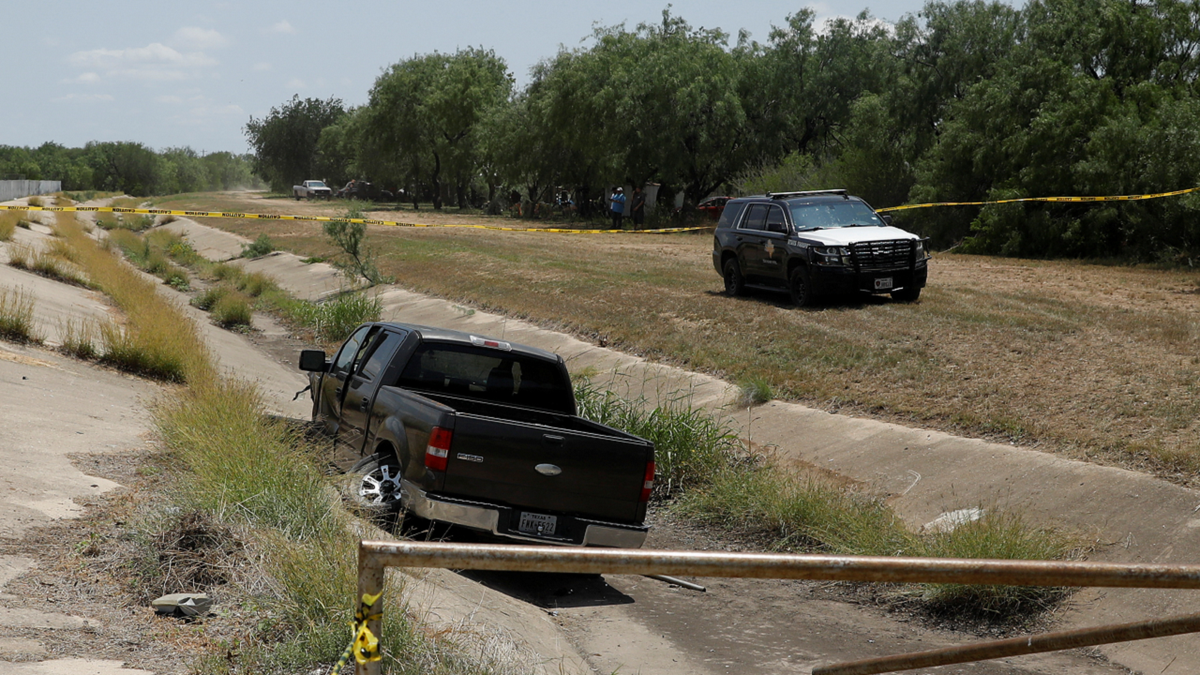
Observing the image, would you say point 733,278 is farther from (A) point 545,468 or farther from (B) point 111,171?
(B) point 111,171

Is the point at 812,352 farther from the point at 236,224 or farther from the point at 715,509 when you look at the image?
the point at 236,224

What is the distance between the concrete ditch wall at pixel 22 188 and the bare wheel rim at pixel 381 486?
96.1 meters

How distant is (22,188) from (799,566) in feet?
420

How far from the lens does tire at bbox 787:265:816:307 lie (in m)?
18.2

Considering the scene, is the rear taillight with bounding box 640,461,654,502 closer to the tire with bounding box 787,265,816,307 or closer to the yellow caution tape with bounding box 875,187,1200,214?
the tire with bounding box 787,265,816,307

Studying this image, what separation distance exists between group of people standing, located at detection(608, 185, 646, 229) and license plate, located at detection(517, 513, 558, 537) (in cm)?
3922

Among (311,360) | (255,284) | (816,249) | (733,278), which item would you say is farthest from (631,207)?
(311,360)

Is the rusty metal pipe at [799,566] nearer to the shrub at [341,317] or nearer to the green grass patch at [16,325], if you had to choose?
the green grass patch at [16,325]

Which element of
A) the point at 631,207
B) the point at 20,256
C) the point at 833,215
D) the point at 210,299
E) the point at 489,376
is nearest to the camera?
the point at 489,376

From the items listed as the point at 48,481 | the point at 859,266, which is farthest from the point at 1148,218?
the point at 48,481

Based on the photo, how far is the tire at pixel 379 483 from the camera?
7.85m

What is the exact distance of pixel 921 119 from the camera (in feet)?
125

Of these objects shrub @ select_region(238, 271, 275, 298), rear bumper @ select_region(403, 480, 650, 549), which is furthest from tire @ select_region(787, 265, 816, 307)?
shrub @ select_region(238, 271, 275, 298)

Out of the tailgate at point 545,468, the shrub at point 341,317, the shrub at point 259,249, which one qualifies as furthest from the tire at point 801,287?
the shrub at point 259,249
